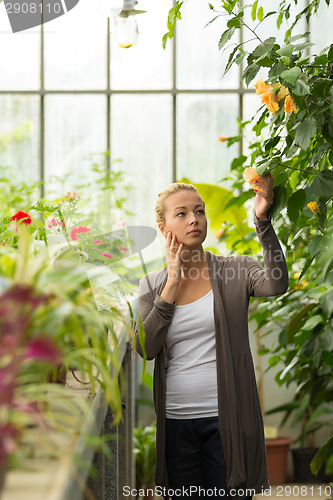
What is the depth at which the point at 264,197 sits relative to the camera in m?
1.45

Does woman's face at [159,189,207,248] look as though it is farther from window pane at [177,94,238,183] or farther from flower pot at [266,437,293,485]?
window pane at [177,94,238,183]

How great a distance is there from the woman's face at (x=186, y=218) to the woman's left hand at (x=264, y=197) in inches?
7.7

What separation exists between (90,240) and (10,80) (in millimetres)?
3554

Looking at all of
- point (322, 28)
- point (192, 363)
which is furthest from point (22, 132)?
point (192, 363)

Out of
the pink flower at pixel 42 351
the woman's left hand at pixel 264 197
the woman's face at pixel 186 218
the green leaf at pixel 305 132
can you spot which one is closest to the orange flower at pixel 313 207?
the woman's left hand at pixel 264 197

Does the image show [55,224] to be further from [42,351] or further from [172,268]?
[42,351]

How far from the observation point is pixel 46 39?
15.3 feet

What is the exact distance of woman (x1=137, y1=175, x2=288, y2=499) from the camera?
157 centimetres

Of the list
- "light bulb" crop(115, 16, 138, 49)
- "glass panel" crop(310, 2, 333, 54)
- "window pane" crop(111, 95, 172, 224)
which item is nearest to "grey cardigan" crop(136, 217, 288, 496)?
"light bulb" crop(115, 16, 138, 49)

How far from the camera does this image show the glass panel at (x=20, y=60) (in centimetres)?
466

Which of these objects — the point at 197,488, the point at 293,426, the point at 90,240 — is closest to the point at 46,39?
the point at 293,426

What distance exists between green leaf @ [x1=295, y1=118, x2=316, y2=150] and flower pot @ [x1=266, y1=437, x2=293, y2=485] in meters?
3.03

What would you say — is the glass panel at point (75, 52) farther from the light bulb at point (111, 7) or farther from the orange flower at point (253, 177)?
the orange flower at point (253, 177)

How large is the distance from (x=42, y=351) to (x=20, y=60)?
4516 mm
